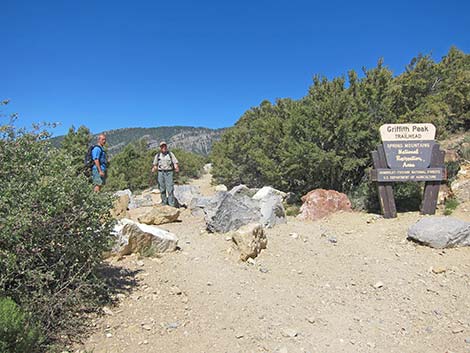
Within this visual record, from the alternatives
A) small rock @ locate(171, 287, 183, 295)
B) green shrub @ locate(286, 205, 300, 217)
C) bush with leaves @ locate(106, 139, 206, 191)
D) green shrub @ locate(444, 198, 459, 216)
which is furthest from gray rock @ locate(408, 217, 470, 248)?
bush with leaves @ locate(106, 139, 206, 191)

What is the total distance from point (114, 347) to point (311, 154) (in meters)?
7.02

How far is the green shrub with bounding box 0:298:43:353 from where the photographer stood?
7.91 ft

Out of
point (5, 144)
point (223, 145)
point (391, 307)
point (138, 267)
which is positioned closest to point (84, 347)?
point (138, 267)

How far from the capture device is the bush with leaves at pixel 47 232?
9.87ft

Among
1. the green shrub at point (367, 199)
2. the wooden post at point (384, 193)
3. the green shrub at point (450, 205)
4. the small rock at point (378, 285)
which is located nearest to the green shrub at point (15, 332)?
the small rock at point (378, 285)

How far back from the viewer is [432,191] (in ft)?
24.3

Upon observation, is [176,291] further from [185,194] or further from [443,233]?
[185,194]

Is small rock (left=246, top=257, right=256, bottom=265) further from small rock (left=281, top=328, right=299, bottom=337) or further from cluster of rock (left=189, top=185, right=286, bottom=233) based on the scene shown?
small rock (left=281, top=328, right=299, bottom=337)

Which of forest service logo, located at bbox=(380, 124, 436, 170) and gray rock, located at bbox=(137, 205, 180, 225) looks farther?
gray rock, located at bbox=(137, 205, 180, 225)

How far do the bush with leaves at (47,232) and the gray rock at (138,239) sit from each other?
113cm

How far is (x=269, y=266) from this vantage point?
5.11 metres

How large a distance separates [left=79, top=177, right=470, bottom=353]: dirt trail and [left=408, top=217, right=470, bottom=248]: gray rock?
15 centimetres

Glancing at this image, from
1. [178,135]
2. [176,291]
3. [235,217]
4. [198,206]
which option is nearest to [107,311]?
[176,291]

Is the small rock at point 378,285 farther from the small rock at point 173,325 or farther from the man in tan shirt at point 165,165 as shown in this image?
the man in tan shirt at point 165,165
